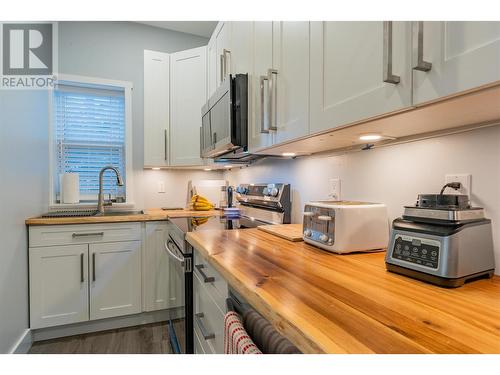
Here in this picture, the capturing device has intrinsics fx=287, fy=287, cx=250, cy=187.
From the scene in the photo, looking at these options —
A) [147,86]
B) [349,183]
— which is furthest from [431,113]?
[147,86]

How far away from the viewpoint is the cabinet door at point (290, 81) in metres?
1.06

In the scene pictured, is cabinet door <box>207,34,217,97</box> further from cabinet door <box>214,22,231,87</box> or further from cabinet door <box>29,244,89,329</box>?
cabinet door <box>29,244,89,329</box>

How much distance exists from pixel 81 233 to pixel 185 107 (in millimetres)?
1368

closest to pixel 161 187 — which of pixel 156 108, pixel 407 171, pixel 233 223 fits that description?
pixel 156 108

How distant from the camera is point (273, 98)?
129cm

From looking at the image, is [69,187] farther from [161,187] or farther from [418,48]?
[418,48]

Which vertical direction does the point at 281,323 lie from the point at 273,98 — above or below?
below

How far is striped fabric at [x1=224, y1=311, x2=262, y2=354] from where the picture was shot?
0.67 meters

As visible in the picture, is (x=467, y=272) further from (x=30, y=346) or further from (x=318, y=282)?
(x=30, y=346)

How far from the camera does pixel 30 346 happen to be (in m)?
2.00

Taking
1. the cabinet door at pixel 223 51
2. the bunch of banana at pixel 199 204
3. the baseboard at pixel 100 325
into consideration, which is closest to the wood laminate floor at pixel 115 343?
the baseboard at pixel 100 325

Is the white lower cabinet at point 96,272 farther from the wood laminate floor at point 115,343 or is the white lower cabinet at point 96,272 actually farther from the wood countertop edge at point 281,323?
the wood countertop edge at point 281,323

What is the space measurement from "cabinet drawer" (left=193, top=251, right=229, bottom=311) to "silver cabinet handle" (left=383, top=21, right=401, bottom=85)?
0.75 m

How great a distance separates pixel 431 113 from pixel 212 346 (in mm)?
1055
